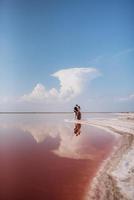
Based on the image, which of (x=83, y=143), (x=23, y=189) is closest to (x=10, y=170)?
(x=23, y=189)

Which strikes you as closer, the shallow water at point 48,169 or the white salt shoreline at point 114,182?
the white salt shoreline at point 114,182

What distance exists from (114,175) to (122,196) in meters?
0.53

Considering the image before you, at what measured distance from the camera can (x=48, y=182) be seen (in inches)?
106

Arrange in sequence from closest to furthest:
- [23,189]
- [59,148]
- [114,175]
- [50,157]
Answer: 1. [23,189]
2. [114,175]
3. [50,157]
4. [59,148]

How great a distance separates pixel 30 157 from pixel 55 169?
0.76 metres

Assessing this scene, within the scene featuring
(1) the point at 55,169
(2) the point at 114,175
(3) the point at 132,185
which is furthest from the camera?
(1) the point at 55,169

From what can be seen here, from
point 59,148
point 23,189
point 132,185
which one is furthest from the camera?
point 59,148

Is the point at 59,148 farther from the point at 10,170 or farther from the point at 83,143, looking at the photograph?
the point at 10,170

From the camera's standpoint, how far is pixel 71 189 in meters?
2.50

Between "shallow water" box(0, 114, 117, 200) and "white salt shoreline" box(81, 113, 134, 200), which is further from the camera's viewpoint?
"shallow water" box(0, 114, 117, 200)

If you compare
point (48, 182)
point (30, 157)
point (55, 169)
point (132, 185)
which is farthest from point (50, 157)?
point (132, 185)

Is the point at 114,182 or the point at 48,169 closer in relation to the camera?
the point at 114,182

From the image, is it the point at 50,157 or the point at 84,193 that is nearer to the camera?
the point at 84,193

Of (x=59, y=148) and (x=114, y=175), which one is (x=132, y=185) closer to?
(x=114, y=175)
